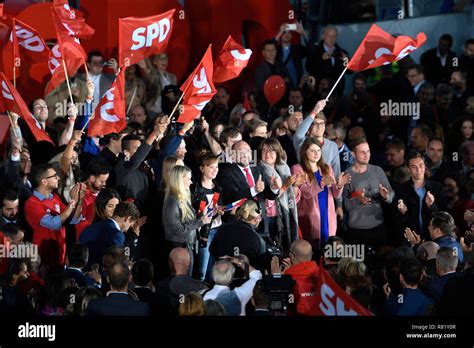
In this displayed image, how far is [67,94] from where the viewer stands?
58.9ft

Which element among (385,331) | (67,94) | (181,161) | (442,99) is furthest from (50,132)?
(385,331)

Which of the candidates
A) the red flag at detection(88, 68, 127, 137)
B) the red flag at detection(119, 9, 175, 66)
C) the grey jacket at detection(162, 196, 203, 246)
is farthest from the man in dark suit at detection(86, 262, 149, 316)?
the red flag at detection(119, 9, 175, 66)

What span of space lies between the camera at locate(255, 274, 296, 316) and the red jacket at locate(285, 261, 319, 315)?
8.6 inches

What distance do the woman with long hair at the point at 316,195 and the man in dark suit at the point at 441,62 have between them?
14.1 feet

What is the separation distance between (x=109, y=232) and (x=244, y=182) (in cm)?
180

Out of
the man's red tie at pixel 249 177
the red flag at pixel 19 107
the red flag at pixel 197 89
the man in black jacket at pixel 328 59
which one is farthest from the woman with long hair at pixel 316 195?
the man in black jacket at pixel 328 59

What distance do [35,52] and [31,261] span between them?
369 cm

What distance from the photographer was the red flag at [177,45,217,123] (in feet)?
53.4

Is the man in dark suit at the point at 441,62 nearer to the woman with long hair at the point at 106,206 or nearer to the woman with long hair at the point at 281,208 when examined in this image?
the woman with long hair at the point at 281,208

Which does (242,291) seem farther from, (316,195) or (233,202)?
(316,195)

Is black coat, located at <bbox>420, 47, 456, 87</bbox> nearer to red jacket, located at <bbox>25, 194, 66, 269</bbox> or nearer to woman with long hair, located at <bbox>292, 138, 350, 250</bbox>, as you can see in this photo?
woman with long hair, located at <bbox>292, 138, 350, 250</bbox>

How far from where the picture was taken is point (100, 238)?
1435cm

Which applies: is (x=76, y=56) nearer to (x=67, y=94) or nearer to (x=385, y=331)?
(x=67, y=94)

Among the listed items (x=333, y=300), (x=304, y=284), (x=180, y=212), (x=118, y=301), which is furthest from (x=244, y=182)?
(x=333, y=300)
